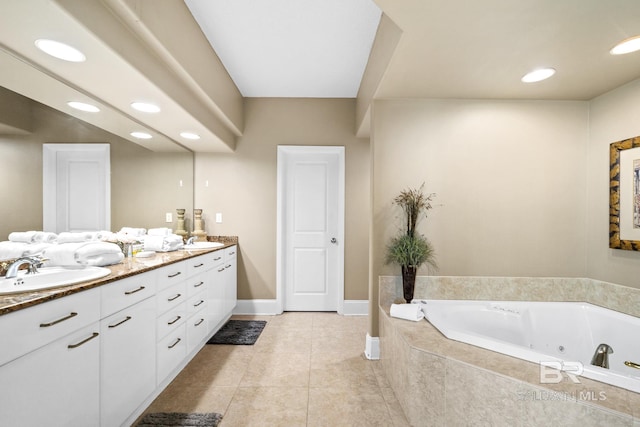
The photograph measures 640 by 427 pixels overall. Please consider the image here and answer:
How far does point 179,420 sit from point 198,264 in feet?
3.61

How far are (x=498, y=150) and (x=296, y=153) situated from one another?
7.11ft

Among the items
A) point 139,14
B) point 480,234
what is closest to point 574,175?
point 480,234

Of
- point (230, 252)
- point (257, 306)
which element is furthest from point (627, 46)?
point (257, 306)

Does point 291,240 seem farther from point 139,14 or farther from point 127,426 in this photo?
→ point 139,14

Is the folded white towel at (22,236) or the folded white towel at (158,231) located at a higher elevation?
the folded white towel at (22,236)

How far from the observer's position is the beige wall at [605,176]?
6.52ft

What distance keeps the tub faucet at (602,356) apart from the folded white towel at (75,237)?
3.46 meters

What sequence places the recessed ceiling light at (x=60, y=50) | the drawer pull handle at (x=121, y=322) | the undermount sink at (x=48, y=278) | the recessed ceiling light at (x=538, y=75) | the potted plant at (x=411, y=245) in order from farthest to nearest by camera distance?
the potted plant at (x=411, y=245)
the recessed ceiling light at (x=538, y=75)
the drawer pull handle at (x=121, y=322)
the recessed ceiling light at (x=60, y=50)
the undermount sink at (x=48, y=278)

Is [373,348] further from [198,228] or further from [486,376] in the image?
[198,228]

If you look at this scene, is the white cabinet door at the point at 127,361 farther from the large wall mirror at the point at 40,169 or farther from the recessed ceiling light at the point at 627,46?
the recessed ceiling light at the point at 627,46

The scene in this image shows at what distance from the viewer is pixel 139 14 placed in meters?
1.38

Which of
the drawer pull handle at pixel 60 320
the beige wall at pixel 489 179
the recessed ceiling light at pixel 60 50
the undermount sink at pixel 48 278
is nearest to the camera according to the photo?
the drawer pull handle at pixel 60 320

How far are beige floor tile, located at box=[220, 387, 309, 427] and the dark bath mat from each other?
0.78 m

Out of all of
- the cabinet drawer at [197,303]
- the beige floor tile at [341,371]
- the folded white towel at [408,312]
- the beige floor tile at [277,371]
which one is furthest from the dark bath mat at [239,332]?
the folded white towel at [408,312]
